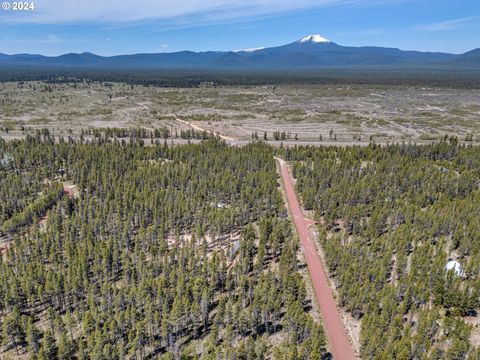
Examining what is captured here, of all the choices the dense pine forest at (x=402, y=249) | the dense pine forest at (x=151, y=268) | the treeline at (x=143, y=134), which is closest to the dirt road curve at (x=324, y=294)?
the dense pine forest at (x=151, y=268)

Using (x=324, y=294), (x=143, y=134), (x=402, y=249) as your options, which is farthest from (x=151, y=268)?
(x=143, y=134)

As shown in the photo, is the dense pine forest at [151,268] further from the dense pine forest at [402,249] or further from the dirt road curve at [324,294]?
the dense pine forest at [402,249]

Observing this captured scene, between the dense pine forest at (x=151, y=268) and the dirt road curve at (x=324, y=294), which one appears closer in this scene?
the dirt road curve at (x=324, y=294)

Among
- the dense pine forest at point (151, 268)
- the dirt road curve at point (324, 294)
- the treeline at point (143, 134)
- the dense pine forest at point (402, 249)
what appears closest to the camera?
the dense pine forest at point (402, 249)

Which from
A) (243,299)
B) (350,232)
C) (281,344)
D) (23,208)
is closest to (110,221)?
(23,208)

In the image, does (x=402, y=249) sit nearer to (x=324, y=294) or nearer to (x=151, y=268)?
(x=324, y=294)

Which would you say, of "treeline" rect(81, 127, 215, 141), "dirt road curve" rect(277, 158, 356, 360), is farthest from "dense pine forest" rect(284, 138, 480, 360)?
"treeline" rect(81, 127, 215, 141)

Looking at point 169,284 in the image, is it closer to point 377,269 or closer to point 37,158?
point 377,269
